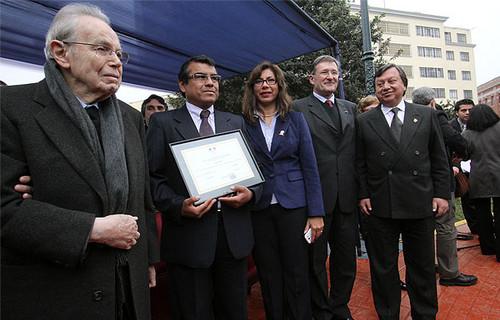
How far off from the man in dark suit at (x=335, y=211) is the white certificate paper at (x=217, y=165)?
1.06 meters

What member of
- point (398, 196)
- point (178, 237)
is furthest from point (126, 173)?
point (398, 196)

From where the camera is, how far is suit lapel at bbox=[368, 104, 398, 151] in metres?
2.72

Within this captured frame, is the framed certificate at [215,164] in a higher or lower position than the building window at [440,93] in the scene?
lower

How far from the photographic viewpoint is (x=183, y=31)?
4.09 metres

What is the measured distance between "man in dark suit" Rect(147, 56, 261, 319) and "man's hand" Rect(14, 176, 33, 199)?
779 millimetres

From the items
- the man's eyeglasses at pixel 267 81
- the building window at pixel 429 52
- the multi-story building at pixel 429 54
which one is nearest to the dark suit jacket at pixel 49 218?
the man's eyeglasses at pixel 267 81

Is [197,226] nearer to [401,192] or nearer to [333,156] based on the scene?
[333,156]

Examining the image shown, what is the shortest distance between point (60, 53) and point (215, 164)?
0.99 m

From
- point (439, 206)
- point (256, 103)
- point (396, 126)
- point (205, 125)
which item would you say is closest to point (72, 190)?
point (205, 125)

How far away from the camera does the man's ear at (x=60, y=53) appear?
1350mm

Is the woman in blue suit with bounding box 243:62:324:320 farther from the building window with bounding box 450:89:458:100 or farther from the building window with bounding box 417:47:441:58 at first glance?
the building window with bounding box 450:89:458:100

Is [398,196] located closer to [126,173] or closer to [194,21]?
[126,173]

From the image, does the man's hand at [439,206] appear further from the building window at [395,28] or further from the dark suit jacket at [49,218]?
the building window at [395,28]

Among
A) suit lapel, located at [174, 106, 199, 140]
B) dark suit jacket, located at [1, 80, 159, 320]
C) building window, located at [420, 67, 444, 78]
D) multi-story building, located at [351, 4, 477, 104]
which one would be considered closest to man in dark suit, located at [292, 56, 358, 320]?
suit lapel, located at [174, 106, 199, 140]
